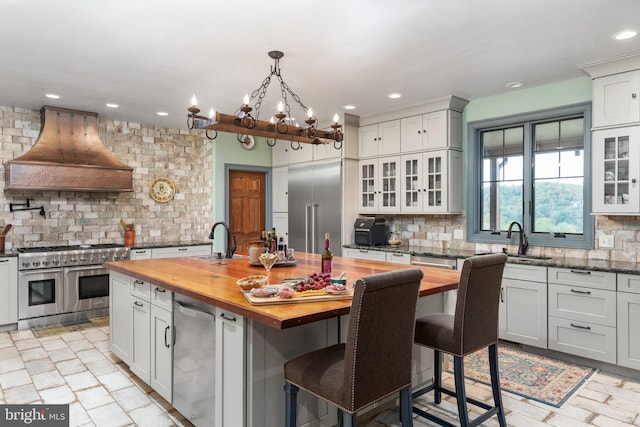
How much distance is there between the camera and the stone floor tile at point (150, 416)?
8.46 ft

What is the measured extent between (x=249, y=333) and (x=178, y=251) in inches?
165

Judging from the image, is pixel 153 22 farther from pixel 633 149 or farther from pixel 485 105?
pixel 633 149

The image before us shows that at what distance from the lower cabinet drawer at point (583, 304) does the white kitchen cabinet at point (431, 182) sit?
150cm

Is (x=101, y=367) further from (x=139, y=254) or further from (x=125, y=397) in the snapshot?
(x=139, y=254)

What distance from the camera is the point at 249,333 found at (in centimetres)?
199

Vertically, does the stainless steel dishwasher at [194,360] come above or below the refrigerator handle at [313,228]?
below

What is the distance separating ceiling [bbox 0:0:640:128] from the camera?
267 cm

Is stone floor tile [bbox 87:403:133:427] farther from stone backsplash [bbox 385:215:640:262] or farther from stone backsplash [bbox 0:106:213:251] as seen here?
stone backsplash [bbox 385:215:640:262]

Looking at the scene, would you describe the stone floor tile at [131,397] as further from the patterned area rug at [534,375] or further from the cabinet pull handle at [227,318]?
the patterned area rug at [534,375]

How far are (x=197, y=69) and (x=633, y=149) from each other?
3.81m

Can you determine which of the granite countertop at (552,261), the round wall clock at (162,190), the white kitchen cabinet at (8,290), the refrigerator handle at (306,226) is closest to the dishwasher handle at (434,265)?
the granite countertop at (552,261)

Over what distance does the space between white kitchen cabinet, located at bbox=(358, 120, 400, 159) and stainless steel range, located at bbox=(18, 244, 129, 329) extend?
3.40 meters

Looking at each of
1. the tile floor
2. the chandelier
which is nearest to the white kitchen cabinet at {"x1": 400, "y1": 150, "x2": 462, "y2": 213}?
the chandelier

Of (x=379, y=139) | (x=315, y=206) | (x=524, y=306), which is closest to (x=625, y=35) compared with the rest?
(x=524, y=306)
